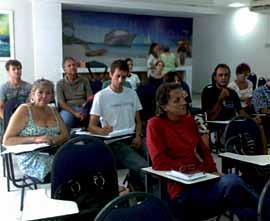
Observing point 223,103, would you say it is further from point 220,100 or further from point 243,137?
point 243,137

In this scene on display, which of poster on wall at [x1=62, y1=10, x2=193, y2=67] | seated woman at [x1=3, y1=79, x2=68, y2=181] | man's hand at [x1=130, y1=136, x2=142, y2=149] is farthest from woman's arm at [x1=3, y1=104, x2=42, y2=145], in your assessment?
poster on wall at [x1=62, y1=10, x2=193, y2=67]

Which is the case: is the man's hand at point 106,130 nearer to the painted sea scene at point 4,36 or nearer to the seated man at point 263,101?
the seated man at point 263,101

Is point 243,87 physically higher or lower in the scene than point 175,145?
higher

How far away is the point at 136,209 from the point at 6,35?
6116 millimetres

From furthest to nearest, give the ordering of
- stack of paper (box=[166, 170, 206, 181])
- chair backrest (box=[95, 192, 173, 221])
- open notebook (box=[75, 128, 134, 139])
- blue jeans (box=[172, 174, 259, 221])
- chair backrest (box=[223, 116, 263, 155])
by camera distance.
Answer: open notebook (box=[75, 128, 134, 139])
chair backrest (box=[223, 116, 263, 155])
blue jeans (box=[172, 174, 259, 221])
stack of paper (box=[166, 170, 206, 181])
chair backrest (box=[95, 192, 173, 221])

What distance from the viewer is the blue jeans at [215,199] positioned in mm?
2305

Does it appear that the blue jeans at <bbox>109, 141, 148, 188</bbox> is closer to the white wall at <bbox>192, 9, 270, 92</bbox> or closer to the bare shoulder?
the bare shoulder

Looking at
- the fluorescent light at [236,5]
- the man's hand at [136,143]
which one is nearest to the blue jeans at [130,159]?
the man's hand at [136,143]

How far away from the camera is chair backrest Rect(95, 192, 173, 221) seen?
56.8 inches

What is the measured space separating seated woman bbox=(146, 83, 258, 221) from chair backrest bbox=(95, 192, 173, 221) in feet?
2.30

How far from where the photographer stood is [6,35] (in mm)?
6902

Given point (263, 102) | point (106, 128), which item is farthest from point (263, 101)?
point (106, 128)

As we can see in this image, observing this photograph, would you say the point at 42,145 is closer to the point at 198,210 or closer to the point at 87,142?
the point at 87,142

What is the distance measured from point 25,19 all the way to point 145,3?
251 cm
